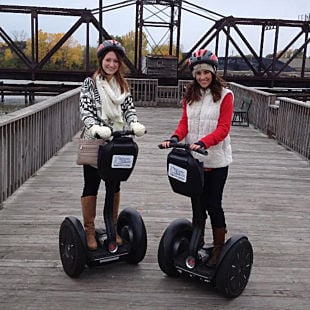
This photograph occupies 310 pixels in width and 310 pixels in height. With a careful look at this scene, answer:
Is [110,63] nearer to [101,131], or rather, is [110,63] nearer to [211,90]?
[101,131]

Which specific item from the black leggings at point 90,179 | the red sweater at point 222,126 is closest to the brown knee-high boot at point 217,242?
the red sweater at point 222,126

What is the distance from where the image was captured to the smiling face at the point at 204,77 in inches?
119

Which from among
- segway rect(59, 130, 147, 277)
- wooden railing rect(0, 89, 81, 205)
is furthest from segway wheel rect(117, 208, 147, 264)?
wooden railing rect(0, 89, 81, 205)

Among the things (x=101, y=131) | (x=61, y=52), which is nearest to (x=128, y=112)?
(x=101, y=131)

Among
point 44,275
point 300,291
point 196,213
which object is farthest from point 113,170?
point 300,291

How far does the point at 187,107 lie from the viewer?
10.3 feet

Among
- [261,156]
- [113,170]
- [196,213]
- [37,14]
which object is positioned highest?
[37,14]

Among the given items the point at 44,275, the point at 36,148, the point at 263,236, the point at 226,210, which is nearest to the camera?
the point at 44,275

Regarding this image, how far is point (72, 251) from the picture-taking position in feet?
10.5

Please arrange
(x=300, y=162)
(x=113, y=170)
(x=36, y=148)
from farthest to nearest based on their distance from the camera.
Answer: (x=300, y=162), (x=36, y=148), (x=113, y=170)

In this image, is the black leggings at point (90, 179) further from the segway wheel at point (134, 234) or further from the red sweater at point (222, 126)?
the red sweater at point (222, 126)

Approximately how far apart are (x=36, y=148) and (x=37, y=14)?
51.8 ft

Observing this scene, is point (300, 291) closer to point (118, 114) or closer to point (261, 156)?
point (118, 114)

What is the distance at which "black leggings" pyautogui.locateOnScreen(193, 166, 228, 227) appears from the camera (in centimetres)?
308
